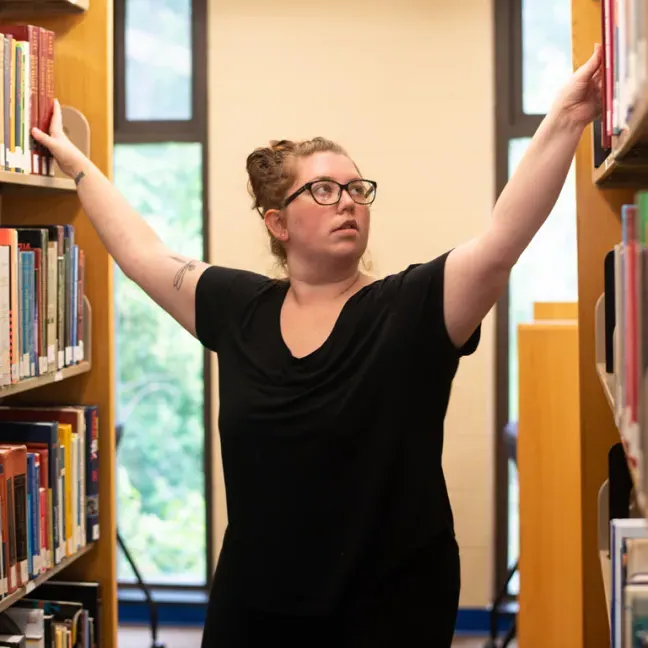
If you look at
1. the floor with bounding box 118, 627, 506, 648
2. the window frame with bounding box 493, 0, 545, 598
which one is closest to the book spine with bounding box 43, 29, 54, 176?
the window frame with bounding box 493, 0, 545, 598

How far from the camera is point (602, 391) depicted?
1.99 metres

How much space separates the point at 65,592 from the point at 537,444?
55.1 inches

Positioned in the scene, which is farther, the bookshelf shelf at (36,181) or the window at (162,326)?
the window at (162,326)

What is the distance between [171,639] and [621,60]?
3072mm

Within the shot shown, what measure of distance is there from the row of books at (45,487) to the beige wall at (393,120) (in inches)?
57.8

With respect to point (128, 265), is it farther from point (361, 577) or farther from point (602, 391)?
point (602, 391)

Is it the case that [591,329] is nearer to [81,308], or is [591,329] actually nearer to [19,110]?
[81,308]

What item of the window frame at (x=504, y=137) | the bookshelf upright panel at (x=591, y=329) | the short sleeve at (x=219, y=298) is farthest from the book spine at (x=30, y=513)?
the window frame at (x=504, y=137)

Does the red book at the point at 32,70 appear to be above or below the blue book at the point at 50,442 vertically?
above

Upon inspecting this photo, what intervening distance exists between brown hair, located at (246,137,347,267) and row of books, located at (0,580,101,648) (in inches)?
40.2

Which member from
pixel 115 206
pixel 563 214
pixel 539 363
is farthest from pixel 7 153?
pixel 563 214

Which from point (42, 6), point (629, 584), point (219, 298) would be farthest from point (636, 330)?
point (42, 6)

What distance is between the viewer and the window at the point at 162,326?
3.82 meters

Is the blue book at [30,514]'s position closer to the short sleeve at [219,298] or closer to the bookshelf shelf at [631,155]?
the short sleeve at [219,298]
